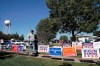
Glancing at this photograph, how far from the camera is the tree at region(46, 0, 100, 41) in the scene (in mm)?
53531

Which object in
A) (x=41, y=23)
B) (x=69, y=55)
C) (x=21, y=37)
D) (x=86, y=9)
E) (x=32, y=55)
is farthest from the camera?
(x=21, y=37)

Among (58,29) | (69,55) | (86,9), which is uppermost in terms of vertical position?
(86,9)

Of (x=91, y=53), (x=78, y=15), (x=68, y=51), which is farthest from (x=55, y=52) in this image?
(x=78, y=15)

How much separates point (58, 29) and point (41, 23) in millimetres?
47181

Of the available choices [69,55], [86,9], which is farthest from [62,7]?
[69,55]

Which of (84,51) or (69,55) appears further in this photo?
(69,55)

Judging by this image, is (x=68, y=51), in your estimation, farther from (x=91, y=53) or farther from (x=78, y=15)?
(x=78, y=15)

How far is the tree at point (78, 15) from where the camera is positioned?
53531 millimetres

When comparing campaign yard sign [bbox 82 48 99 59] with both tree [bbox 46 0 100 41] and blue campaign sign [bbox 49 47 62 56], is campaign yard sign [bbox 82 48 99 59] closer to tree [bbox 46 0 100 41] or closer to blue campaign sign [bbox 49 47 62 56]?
blue campaign sign [bbox 49 47 62 56]

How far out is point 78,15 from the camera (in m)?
54.2

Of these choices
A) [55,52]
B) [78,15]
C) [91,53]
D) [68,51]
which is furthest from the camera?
[78,15]

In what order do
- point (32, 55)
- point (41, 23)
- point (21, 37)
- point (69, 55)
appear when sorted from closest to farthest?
point (32, 55) → point (69, 55) → point (41, 23) → point (21, 37)

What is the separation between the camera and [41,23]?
103 m

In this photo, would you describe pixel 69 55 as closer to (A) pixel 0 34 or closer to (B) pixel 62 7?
(B) pixel 62 7
